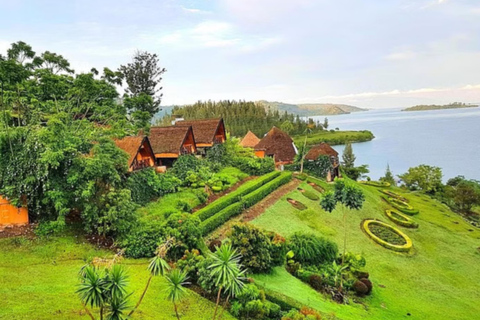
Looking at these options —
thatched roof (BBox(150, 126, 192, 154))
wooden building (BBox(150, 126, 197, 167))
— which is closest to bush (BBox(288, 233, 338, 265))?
wooden building (BBox(150, 126, 197, 167))

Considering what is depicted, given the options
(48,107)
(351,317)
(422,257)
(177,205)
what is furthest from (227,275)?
(422,257)

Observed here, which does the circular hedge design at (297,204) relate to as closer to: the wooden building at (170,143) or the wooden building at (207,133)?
the wooden building at (170,143)

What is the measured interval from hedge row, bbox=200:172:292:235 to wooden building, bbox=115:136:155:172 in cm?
547

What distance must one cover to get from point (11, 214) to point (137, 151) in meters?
7.37

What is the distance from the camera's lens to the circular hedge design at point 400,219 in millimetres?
27188

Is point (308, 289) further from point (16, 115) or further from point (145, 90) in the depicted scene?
point (145, 90)

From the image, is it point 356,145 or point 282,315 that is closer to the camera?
point 282,315

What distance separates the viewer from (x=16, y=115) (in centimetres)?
1750

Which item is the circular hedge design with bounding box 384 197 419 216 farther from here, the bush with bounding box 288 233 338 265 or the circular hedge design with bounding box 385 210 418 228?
the bush with bounding box 288 233 338 265

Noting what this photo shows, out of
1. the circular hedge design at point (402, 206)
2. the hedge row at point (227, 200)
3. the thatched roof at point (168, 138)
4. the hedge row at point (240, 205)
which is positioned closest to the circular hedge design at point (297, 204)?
the hedge row at point (240, 205)

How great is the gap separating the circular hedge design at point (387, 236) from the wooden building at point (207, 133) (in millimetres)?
14627

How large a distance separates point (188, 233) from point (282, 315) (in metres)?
4.95

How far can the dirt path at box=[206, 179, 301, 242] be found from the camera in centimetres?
1891

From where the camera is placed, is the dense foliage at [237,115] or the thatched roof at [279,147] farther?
the dense foliage at [237,115]
